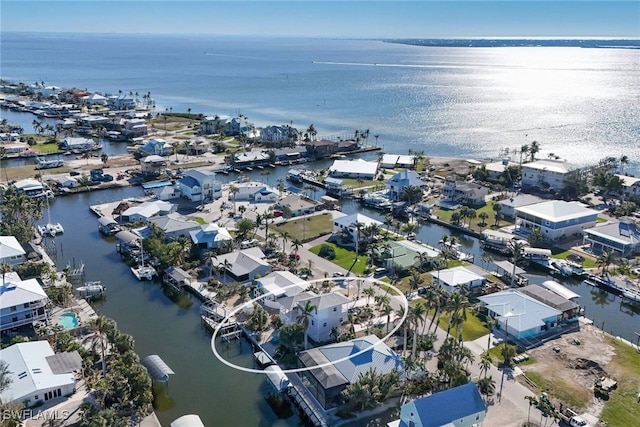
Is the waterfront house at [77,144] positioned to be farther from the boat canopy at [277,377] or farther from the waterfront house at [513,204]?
the boat canopy at [277,377]

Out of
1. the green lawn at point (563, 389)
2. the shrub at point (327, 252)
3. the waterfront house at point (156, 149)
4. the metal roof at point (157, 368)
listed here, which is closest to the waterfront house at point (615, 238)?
the green lawn at point (563, 389)

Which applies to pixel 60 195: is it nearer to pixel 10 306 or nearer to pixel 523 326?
pixel 10 306

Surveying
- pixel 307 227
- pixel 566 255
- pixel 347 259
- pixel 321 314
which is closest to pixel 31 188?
pixel 307 227

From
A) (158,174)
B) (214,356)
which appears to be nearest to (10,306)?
(214,356)

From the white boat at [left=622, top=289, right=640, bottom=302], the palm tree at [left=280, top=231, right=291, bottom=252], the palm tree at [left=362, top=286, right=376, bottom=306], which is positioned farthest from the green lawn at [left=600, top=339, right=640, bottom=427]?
the palm tree at [left=280, top=231, right=291, bottom=252]

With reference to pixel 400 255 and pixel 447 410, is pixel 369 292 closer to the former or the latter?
pixel 400 255
